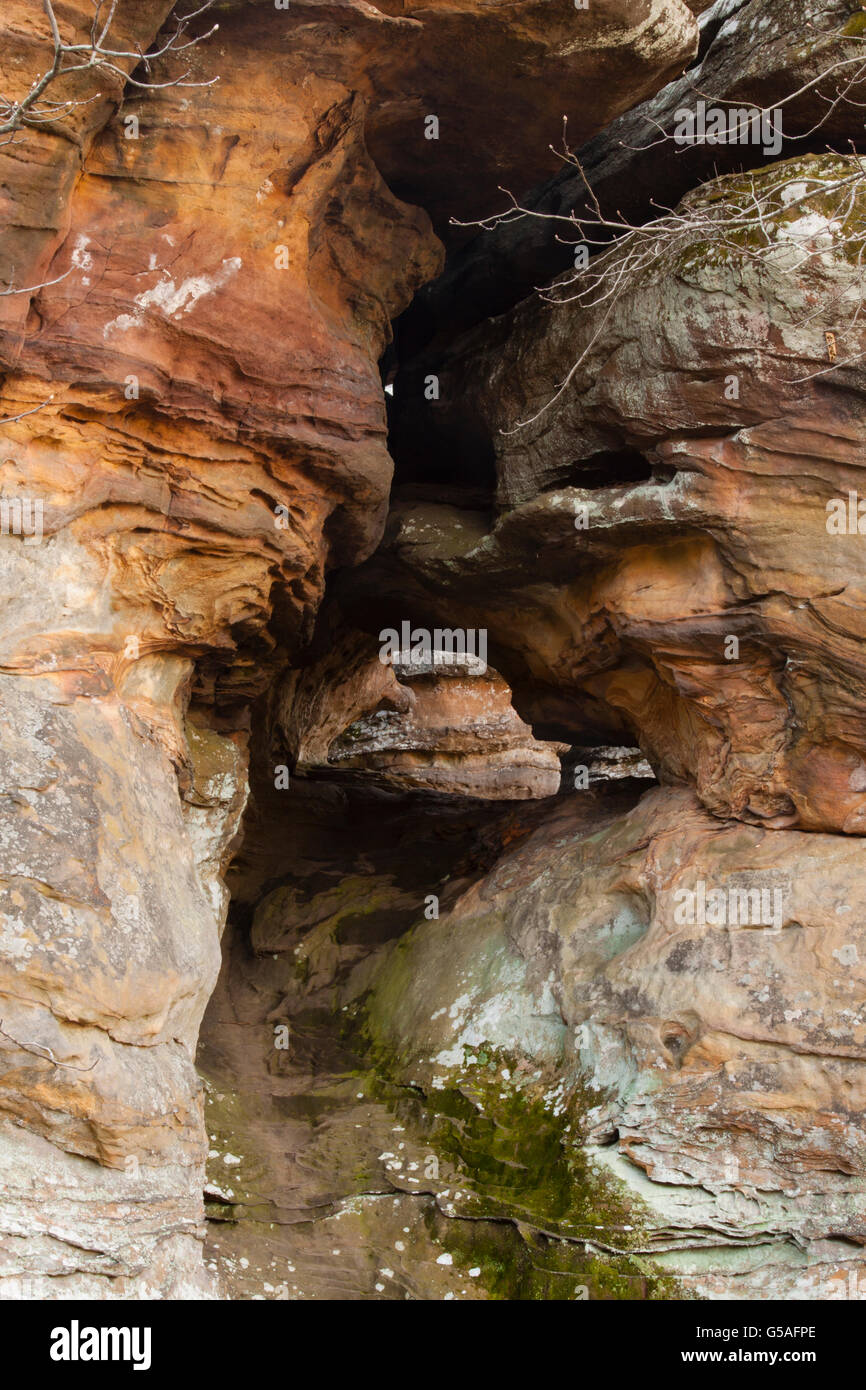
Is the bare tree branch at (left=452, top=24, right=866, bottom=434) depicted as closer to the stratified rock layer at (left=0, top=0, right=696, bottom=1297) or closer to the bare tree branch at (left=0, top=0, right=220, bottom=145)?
the stratified rock layer at (left=0, top=0, right=696, bottom=1297)

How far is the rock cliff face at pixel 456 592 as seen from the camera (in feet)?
20.0

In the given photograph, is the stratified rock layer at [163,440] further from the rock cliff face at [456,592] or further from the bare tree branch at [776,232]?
the bare tree branch at [776,232]

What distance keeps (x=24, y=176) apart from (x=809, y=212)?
440cm

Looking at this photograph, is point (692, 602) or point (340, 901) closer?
point (692, 602)

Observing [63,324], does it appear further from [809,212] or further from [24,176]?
[809,212]

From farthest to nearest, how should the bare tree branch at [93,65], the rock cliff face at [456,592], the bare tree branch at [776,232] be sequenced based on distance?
the bare tree branch at [776,232] → the rock cliff face at [456,592] → the bare tree branch at [93,65]

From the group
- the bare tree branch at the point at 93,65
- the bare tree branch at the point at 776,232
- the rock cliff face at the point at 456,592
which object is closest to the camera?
the bare tree branch at the point at 93,65

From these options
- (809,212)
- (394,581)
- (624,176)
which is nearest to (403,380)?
(394,581)

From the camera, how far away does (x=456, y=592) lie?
962cm

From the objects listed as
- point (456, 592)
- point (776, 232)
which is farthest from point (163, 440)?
point (776, 232)

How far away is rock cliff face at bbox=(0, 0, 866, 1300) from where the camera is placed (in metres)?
6.08

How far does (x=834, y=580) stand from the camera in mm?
7281

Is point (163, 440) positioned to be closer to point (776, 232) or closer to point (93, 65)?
point (93, 65)

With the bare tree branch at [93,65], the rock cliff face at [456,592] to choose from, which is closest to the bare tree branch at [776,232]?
the rock cliff face at [456,592]
